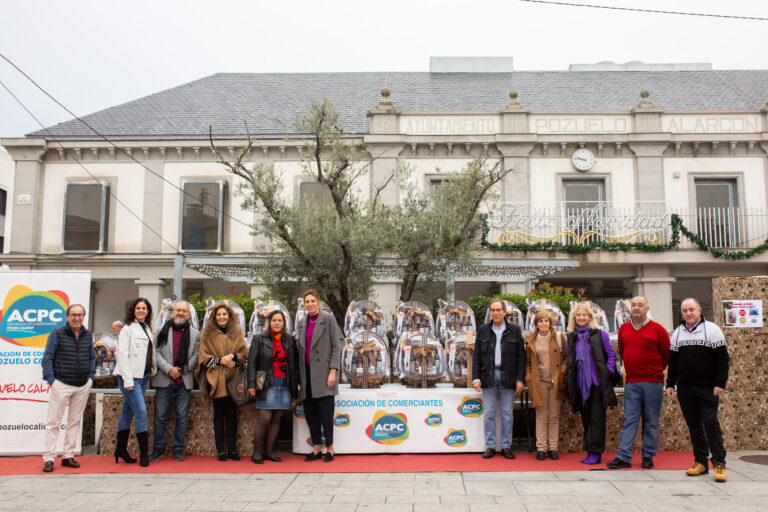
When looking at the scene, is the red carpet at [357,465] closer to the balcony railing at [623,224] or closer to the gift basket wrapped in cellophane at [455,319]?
the gift basket wrapped in cellophane at [455,319]

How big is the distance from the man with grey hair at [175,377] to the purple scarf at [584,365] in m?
4.38

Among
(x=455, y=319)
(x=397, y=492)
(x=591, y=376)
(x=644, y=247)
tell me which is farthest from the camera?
(x=644, y=247)

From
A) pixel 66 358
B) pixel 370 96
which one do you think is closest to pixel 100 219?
pixel 370 96

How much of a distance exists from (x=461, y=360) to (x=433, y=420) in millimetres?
832

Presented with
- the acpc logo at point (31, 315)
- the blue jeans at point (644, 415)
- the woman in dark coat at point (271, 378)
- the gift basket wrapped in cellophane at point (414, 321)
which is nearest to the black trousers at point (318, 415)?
the woman in dark coat at point (271, 378)

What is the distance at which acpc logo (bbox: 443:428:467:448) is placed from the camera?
722cm

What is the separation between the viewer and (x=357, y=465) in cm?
674

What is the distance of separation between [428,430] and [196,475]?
8.66 ft

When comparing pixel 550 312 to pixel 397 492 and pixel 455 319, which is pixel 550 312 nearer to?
pixel 455 319

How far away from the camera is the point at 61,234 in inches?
716

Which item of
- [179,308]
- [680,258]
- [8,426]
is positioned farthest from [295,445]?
[680,258]

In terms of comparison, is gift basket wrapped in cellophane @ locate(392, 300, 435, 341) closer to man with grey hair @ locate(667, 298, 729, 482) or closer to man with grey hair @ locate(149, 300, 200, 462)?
man with grey hair @ locate(149, 300, 200, 462)

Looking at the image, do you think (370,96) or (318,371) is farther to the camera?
(370,96)

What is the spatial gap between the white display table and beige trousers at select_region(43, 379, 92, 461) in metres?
2.42
